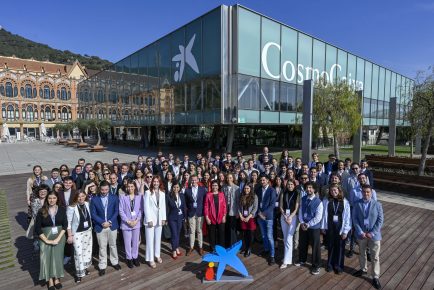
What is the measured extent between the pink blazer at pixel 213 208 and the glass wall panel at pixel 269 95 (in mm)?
16539

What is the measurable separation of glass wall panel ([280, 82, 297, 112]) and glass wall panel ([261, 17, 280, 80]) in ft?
4.70

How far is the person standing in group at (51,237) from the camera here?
4.60m

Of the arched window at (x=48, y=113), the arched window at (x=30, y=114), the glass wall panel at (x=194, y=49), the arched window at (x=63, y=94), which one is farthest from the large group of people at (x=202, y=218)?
the arched window at (x=63, y=94)

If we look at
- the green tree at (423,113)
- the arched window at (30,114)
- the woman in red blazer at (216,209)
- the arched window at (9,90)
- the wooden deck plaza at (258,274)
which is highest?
the arched window at (9,90)

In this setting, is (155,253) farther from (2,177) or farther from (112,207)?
(2,177)

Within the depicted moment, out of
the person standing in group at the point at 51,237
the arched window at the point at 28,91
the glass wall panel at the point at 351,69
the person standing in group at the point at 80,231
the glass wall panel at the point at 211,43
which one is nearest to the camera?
the person standing in group at the point at 51,237

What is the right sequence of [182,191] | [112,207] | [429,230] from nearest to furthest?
1. [112,207]
2. [182,191]
3. [429,230]

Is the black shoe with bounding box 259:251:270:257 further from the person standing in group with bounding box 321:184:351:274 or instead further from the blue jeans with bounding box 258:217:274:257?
the person standing in group with bounding box 321:184:351:274

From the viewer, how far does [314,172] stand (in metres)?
6.58

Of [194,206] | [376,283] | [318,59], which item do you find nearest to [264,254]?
[194,206]

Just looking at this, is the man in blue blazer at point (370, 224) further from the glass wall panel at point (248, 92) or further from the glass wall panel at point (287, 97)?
the glass wall panel at point (287, 97)

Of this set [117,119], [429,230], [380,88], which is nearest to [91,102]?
[117,119]

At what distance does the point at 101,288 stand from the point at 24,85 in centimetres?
8403

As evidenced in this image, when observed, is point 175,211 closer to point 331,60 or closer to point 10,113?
point 331,60
